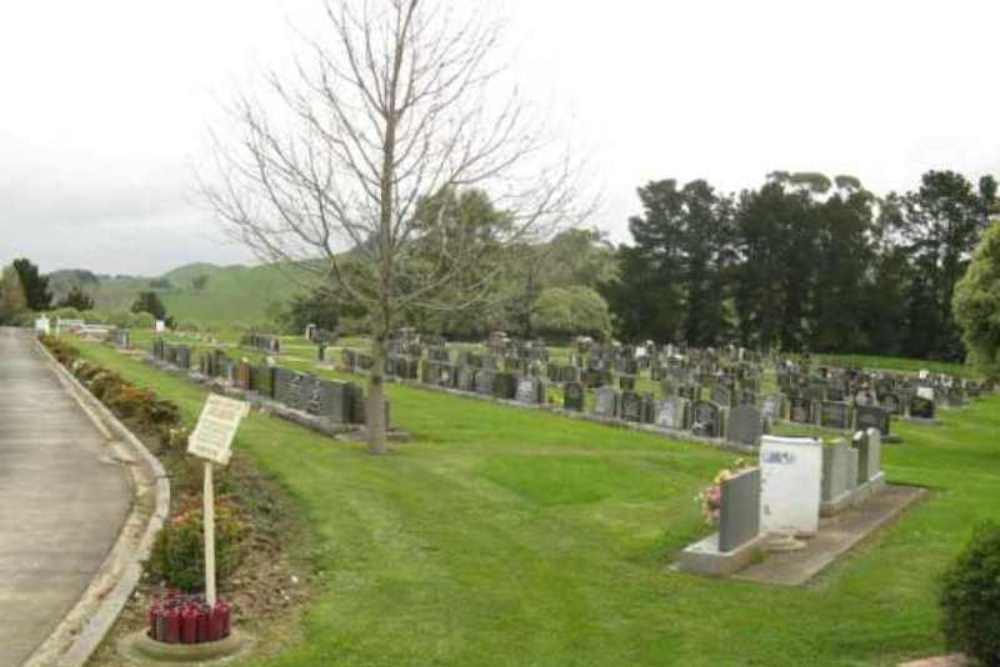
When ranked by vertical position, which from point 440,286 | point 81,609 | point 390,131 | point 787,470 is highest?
point 390,131

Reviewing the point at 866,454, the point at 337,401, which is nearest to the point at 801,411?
the point at 866,454

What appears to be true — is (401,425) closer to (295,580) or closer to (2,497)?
(2,497)

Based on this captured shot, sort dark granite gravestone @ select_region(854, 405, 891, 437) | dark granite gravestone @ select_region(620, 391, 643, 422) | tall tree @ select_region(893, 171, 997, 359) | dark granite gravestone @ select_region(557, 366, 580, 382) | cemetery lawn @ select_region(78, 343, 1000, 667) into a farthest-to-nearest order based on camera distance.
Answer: tall tree @ select_region(893, 171, 997, 359) → dark granite gravestone @ select_region(557, 366, 580, 382) → dark granite gravestone @ select_region(854, 405, 891, 437) → dark granite gravestone @ select_region(620, 391, 643, 422) → cemetery lawn @ select_region(78, 343, 1000, 667)

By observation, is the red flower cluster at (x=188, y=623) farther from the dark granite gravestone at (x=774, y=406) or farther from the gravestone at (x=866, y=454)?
the dark granite gravestone at (x=774, y=406)

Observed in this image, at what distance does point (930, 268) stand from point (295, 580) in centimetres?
8204

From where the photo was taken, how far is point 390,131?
55.8 feet

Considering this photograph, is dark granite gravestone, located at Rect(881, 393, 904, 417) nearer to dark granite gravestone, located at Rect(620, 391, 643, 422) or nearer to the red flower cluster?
dark granite gravestone, located at Rect(620, 391, 643, 422)

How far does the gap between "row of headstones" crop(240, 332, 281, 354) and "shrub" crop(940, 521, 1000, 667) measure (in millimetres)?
46094

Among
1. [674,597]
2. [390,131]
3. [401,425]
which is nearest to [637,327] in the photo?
[401,425]

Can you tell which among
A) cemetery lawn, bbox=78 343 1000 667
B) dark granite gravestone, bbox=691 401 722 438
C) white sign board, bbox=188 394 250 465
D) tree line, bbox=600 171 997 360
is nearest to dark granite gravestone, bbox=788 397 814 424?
dark granite gravestone, bbox=691 401 722 438

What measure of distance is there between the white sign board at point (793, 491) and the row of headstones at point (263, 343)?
4095cm

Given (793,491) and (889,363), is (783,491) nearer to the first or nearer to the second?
(793,491)

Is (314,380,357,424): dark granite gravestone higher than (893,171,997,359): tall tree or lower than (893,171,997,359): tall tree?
lower

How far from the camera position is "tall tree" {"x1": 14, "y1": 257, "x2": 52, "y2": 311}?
358ft
